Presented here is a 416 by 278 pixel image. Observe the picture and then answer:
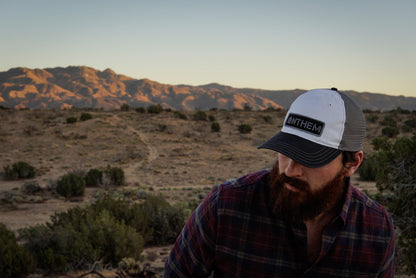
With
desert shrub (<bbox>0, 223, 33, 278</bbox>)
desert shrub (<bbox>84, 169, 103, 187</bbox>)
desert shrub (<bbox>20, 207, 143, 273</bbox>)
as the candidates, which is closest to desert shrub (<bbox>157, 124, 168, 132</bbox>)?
desert shrub (<bbox>84, 169, 103, 187</bbox>)

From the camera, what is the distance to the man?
1.39 m

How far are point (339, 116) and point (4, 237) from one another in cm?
533

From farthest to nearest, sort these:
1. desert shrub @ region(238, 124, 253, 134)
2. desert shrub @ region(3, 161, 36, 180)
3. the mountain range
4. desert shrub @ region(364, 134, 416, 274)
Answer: the mountain range
desert shrub @ region(238, 124, 253, 134)
desert shrub @ region(3, 161, 36, 180)
desert shrub @ region(364, 134, 416, 274)

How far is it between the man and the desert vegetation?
2.57 meters

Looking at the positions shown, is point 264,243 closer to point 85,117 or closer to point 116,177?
point 116,177

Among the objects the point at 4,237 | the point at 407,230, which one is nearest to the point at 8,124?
the point at 4,237

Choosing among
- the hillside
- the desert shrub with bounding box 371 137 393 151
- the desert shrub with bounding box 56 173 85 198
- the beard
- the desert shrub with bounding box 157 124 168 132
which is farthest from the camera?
the hillside

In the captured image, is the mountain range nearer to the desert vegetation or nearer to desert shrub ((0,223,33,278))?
the desert vegetation

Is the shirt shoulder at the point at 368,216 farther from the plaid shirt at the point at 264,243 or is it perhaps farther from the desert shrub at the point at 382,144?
the desert shrub at the point at 382,144

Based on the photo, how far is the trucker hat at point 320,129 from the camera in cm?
138

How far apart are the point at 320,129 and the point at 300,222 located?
1.47ft

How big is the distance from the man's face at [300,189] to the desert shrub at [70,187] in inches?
390

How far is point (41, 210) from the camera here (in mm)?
8570

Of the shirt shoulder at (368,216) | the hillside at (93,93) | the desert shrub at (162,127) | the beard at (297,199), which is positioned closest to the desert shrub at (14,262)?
the beard at (297,199)
